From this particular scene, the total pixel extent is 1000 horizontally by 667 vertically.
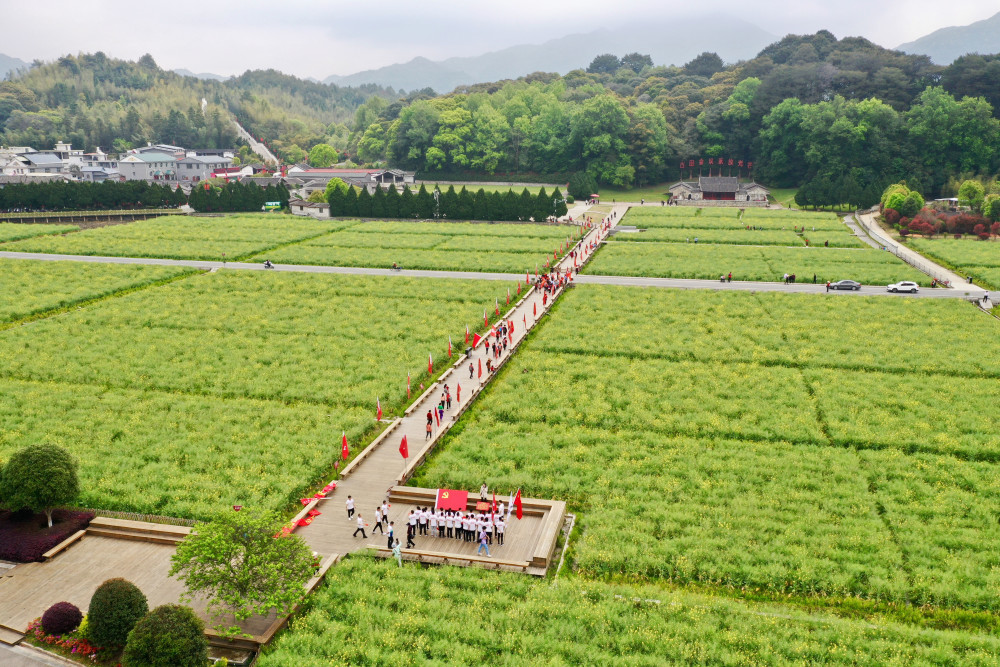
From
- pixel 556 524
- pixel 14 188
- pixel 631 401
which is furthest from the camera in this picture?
pixel 14 188

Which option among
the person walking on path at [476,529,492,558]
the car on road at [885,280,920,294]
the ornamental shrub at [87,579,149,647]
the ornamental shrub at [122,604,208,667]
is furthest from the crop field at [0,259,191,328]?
the car on road at [885,280,920,294]

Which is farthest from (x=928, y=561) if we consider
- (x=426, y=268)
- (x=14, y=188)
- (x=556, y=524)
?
(x=14, y=188)

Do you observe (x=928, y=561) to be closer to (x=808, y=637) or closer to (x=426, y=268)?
(x=808, y=637)

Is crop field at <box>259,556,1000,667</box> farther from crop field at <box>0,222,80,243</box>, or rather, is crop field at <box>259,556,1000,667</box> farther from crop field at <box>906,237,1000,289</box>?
crop field at <box>0,222,80,243</box>

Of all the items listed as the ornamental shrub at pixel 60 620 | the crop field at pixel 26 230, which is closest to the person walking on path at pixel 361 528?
the ornamental shrub at pixel 60 620

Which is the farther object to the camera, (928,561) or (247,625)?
(928,561)

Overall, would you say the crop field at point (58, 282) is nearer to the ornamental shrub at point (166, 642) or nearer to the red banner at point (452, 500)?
the red banner at point (452, 500)

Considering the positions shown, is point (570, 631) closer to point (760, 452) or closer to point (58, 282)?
point (760, 452)
